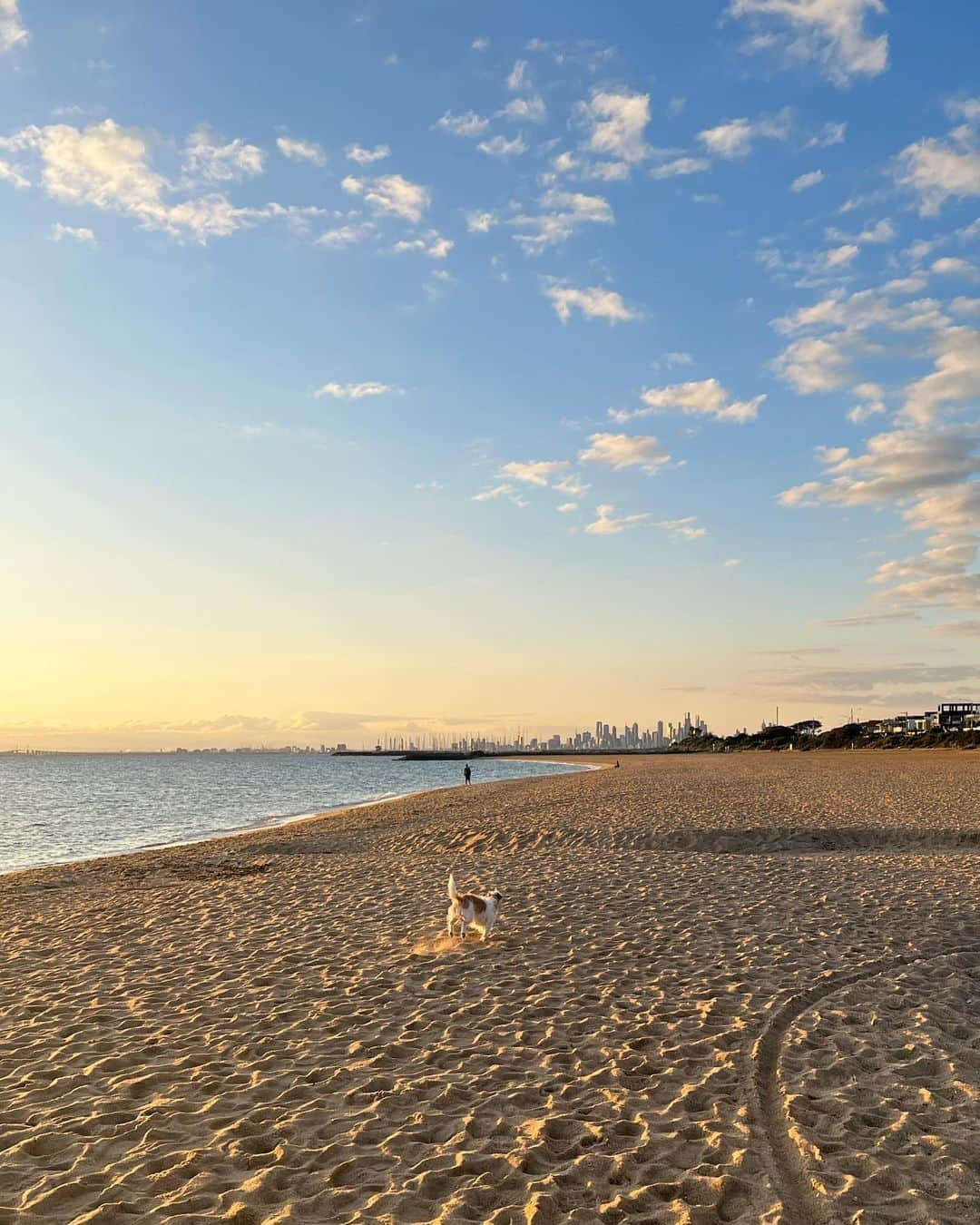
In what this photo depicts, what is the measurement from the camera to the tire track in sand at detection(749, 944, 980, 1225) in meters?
4.84

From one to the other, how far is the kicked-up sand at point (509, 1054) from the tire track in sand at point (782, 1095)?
0.09 ft

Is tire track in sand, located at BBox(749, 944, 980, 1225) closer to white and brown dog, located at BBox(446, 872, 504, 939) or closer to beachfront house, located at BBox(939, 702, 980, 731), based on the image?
white and brown dog, located at BBox(446, 872, 504, 939)

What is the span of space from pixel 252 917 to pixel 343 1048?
21.4 ft

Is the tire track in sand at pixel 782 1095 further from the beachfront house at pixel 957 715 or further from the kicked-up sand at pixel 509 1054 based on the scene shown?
the beachfront house at pixel 957 715

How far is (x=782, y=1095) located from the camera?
20.4ft

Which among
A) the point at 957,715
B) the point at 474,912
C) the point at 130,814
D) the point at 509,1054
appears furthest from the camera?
the point at 957,715

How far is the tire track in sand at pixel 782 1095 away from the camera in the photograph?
484 cm

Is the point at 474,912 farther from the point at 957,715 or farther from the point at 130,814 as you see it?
the point at 957,715

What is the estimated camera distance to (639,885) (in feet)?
47.3

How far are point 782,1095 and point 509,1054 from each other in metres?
2.14

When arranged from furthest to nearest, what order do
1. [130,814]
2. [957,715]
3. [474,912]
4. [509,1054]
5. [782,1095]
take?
[957,715] < [130,814] < [474,912] < [509,1054] < [782,1095]

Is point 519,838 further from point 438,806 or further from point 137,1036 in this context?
point 137,1036

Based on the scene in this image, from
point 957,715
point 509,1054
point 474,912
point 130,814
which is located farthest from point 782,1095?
point 957,715

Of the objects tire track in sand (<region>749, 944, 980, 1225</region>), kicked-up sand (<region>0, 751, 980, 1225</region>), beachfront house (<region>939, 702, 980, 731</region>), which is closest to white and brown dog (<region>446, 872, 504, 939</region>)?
kicked-up sand (<region>0, 751, 980, 1225</region>)
